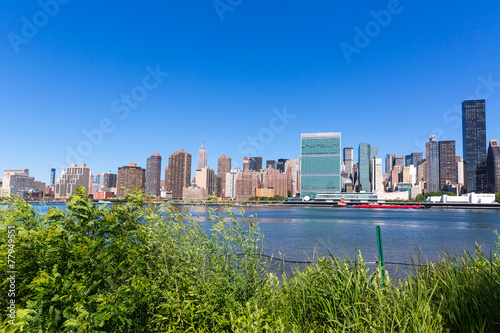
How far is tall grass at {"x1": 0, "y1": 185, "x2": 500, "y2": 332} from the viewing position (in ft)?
12.3

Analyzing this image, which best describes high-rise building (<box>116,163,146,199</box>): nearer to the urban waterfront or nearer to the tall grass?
the urban waterfront

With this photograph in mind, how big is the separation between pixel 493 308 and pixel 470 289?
647 millimetres

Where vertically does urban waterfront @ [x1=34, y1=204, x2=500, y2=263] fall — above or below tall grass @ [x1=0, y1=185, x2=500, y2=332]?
below

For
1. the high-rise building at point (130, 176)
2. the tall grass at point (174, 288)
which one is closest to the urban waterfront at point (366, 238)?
the tall grass at point (174, 288)

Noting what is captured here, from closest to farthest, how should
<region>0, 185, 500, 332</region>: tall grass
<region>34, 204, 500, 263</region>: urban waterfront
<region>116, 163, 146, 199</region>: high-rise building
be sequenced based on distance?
<region>0, 185, 500, 332</region>: tall grass → <region>34, 204, 500, 263</region>: urban waterfront → <region>116, 163, 146, 199</region>: high-rise building

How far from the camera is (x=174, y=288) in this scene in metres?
4.91

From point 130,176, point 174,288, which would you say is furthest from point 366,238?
point 130,176

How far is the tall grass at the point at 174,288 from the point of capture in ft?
12.3

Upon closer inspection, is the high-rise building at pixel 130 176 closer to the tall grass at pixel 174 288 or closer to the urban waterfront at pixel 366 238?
the urban waterfront at pixel 366 238

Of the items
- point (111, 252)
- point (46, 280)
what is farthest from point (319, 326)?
point (46, 280)

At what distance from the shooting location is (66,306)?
12.3 ft

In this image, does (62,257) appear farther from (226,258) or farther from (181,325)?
(226,258)

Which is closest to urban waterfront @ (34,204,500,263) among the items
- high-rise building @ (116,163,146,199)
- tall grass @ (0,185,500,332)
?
tall grass @ (0,185,500,332)

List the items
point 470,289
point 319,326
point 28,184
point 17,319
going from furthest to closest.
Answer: point 28,184 < point 470,289 < point 319,326 < point 17,319
